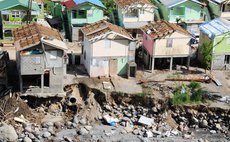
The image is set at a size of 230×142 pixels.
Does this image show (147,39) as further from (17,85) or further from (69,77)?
(17,85)

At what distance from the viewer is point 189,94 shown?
133 ft

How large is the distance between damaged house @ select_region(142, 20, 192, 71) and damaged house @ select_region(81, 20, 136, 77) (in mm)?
1964

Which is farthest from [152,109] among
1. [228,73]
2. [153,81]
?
[228,73]

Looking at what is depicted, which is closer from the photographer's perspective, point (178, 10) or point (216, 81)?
point (216, 81)

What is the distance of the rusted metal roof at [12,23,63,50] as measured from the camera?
38.2m

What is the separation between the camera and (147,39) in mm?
44844

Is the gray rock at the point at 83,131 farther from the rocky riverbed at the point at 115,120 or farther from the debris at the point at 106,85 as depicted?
the debris at the point at 106,85

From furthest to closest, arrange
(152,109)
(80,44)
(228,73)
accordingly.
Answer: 1. (80,44)
2. (228,73)
3. (152,109)

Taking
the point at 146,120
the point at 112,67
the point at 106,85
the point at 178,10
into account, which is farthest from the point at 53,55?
the point at 178,10

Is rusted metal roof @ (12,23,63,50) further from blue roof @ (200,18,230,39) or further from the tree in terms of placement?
blue roof @ (200,18,230,39)

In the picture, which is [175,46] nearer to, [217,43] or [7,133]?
[217,43]

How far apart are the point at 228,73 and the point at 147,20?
34.7 ft

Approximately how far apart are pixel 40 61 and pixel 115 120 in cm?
734

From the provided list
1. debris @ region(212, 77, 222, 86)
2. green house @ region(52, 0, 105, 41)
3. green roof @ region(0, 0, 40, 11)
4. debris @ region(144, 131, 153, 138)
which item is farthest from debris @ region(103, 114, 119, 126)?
green roof @ region(0, 0, 40, 11)
